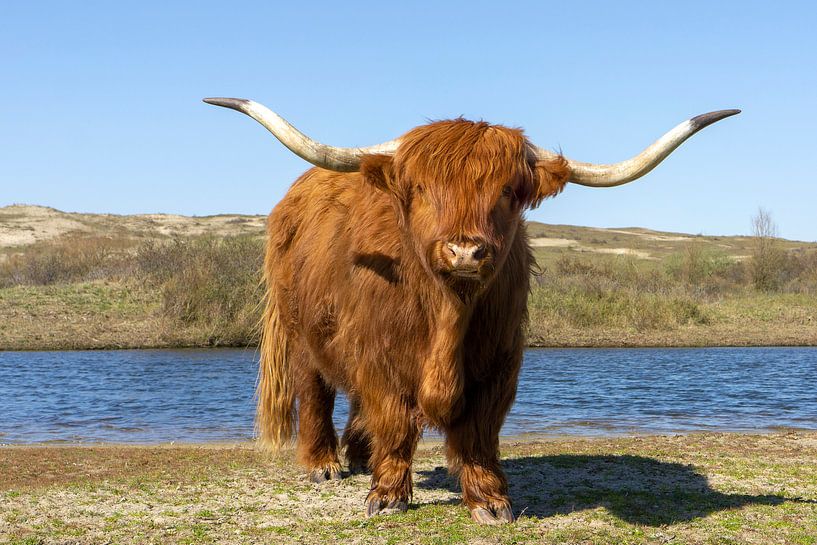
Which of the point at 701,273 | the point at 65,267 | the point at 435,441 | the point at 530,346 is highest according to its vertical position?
the point at 701,273

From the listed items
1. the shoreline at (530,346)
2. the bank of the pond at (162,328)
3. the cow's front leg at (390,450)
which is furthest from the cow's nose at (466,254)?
the bank of the pond at (162,328)

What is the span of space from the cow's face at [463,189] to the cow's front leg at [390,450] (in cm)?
92

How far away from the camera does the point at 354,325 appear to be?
17.5 feet

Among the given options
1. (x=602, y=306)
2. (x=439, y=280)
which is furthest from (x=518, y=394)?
(x=602, y=306)

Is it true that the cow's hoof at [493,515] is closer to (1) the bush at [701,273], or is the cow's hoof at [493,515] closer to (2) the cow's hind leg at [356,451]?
(2) the cow's hind leg at [356,451]

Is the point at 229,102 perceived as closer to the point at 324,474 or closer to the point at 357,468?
the point at 324,474

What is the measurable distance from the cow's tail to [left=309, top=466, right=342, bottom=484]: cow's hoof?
797 millimetres

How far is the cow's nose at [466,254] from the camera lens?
13.9 ft

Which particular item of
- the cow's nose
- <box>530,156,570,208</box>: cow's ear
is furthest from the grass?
<box>530,156,570,208</box>: cow's ear

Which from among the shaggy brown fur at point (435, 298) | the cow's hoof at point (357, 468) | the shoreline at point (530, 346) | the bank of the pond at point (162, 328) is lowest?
the shoreline at point (530, 346)

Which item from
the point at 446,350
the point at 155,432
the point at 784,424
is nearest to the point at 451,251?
the point at 446,350

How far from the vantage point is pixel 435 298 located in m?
4.86

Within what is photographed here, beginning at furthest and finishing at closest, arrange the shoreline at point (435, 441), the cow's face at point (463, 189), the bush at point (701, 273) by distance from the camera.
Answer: the bush at point (701, 273)
the shoreline at point (435, 441)
the cow's face at point (463, 189)

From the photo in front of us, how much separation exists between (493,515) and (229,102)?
2.71 m
